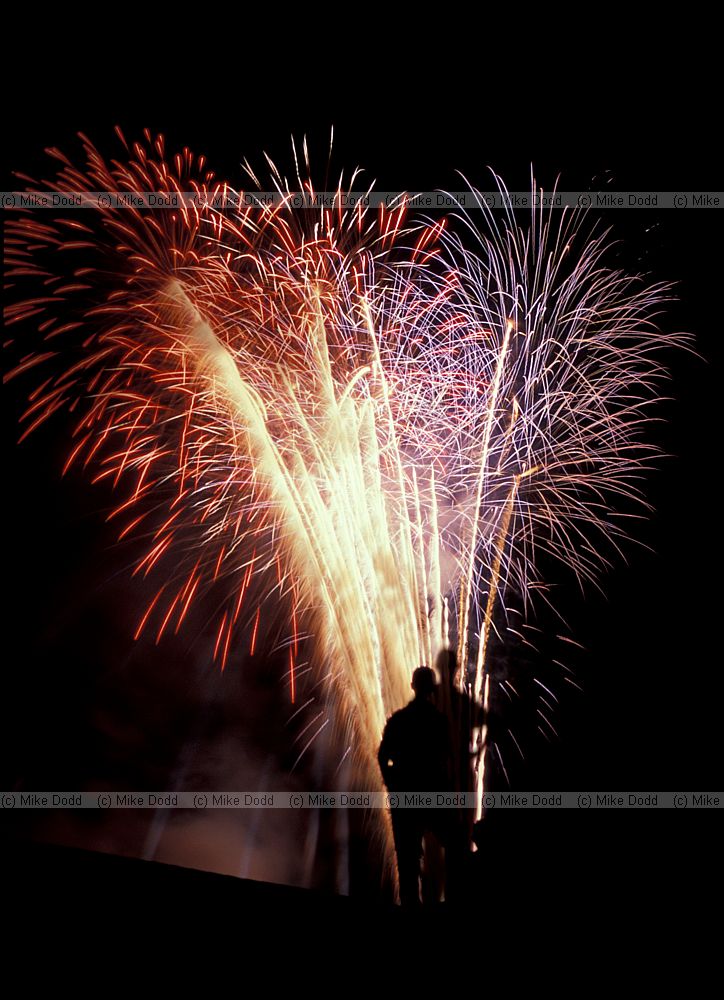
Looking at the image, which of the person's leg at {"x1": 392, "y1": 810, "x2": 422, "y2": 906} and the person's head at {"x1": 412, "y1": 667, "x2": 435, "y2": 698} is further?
the person's head at {"x1": 412, "y1": 667, "x2": 435, "y2": 698}

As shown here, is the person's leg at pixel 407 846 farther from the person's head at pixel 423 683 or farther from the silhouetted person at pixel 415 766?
the person's head at pixel 423 683

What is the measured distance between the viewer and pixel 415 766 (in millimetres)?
6172

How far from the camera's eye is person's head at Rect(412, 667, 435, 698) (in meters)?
6.35

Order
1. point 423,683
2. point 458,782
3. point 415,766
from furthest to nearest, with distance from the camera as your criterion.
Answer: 1. point 458,782
2. point 423,683
3. point 415,766

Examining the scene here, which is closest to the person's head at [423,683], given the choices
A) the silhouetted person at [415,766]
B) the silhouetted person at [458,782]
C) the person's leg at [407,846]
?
the silhouetted person at [415,766]

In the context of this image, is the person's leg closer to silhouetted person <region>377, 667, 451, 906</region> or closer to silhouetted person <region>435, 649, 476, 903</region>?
silhouetted person <region>377, 667, 451, 906</region>

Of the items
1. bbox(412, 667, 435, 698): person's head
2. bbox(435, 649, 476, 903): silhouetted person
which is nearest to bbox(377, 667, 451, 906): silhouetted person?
bbox(412, 667, 435, 698): person's head

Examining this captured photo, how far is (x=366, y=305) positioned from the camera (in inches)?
414

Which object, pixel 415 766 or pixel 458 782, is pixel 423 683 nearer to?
pixel 415 766

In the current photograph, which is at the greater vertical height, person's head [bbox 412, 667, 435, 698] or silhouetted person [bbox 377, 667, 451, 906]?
person's head [bbox 412, 667, 435, 698]

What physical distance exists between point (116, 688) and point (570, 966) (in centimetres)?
1496

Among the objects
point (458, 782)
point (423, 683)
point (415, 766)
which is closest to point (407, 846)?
point (415, 766)

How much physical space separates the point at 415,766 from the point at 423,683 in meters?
0.67

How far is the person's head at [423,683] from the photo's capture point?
6.35 metres
